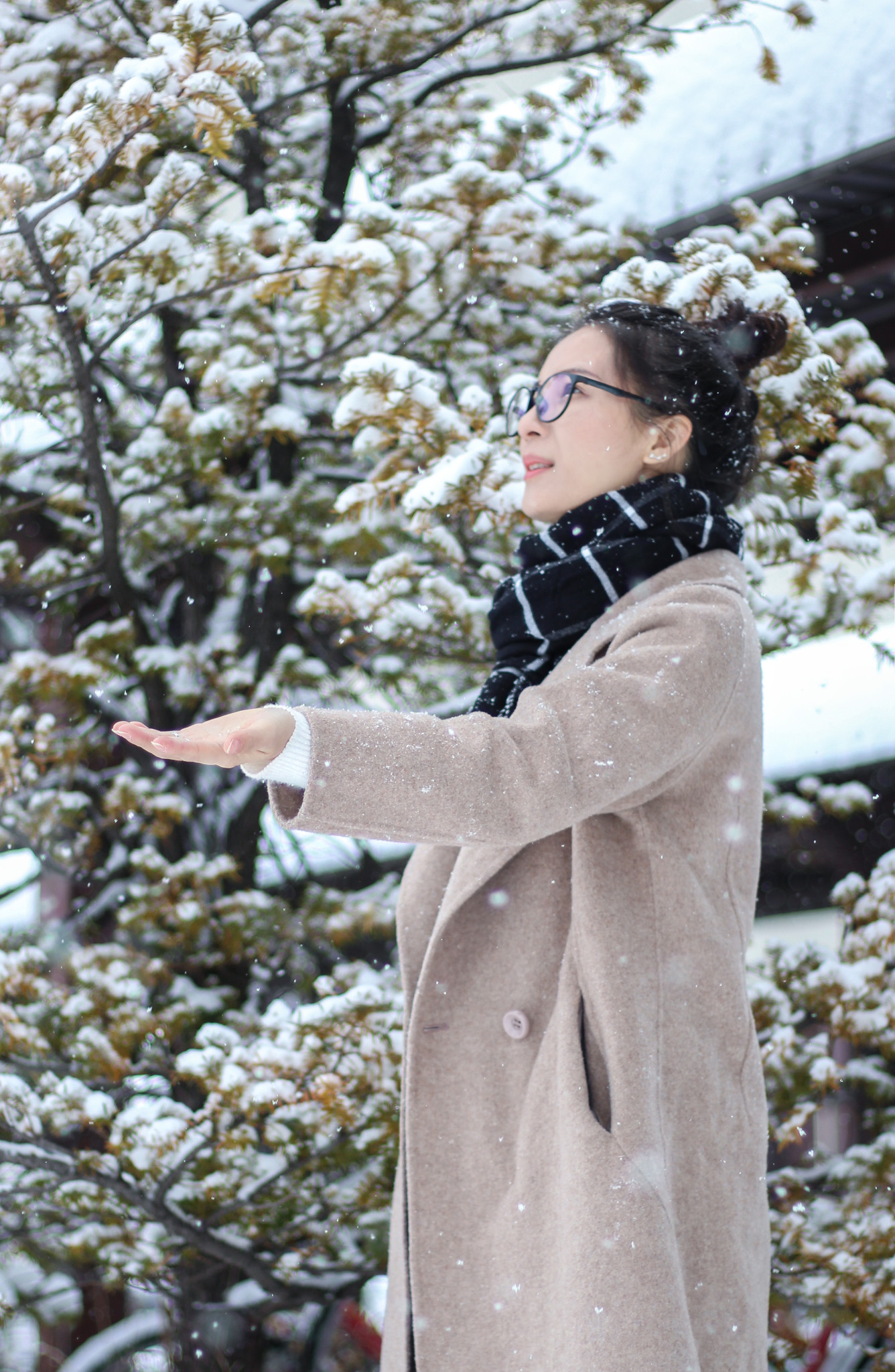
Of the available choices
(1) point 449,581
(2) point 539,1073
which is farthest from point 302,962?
(2) point 539,1073

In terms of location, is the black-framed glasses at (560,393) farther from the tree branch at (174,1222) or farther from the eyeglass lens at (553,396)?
the tree branch at (174,1222)

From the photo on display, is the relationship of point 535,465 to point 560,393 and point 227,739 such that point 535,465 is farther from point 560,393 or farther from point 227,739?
point 227,739

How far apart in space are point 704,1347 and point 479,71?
9.20 ft

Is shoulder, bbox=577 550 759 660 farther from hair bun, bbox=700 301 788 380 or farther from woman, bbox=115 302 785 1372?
hair bun, bbox=700 301 788 380

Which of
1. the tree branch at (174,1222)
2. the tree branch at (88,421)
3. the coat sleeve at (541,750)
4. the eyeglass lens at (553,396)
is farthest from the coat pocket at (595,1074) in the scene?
the tree branch at (88,421)

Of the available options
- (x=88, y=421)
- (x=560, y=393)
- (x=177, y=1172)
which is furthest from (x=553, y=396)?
(x=177, y=1172)

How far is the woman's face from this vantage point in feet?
4.87

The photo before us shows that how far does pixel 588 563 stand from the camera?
4.49ft

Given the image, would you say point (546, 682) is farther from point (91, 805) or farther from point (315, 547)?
point (91, 805)

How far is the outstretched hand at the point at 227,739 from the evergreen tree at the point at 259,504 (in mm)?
1163

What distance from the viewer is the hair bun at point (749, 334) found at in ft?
5.65

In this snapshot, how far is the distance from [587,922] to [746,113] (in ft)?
8.21

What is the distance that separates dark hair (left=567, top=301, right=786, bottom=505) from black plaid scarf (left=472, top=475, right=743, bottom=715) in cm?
11

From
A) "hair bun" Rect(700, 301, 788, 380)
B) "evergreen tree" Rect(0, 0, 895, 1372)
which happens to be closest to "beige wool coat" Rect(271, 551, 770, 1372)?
"hair bun" Rect(700, 301, 788, 380)
